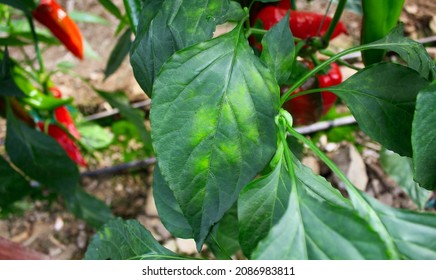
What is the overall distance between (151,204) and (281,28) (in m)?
0.88

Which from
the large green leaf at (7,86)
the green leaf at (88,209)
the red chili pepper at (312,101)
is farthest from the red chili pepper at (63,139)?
the red chili pepper at (312,101)

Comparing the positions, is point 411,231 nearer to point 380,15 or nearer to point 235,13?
point 235,13

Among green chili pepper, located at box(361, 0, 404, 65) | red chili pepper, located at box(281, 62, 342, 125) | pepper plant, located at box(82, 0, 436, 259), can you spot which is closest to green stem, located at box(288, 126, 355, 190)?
pepper plant, located at box(82, 0, 436, 259)

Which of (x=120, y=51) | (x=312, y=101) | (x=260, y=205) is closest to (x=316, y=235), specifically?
(x=260, y=205)

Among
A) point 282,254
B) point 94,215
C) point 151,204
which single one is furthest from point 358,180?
point 282,254

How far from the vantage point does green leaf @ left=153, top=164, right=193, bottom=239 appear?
56 centimetres

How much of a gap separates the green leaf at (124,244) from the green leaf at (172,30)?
5.6 inches

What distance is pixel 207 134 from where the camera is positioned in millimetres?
428

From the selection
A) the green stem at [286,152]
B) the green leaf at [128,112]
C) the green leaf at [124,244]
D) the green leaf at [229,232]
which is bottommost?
the green leaf at [128,112]

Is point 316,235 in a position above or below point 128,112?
above

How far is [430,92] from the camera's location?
40 centimetres

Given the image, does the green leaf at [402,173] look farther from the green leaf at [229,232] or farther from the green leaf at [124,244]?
the green leaf at [124,244]

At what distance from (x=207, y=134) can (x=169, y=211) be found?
0.53 ft

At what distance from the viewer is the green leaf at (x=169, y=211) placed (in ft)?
1.83
